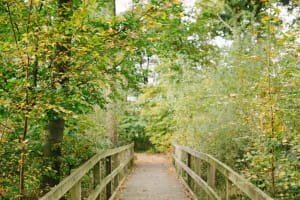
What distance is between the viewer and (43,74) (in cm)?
362

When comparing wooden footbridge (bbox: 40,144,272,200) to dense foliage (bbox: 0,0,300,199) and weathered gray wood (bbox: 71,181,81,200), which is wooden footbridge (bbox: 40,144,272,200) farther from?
dense foliage (bbox: 0,0,300,199)

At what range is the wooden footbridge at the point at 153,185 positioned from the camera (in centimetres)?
314

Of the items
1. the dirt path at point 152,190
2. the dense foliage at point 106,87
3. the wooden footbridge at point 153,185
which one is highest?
the dense foliage at point 106,87

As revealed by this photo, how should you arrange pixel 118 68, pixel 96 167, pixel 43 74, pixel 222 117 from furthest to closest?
1. pixel 222 117
2. pixel 96 167
3. pixel 118 68
4. pixel 43 74

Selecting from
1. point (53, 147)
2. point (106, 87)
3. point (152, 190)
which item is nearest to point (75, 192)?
point (53, 147)

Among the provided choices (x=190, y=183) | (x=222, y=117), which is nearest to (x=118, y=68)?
(x=222, y=117)

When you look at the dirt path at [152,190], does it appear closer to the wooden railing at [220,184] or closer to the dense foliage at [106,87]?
the wooden railing at [220,184]

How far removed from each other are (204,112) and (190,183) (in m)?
2.72

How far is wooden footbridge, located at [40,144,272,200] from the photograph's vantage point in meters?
3.14

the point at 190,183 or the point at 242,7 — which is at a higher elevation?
the point at 242,7

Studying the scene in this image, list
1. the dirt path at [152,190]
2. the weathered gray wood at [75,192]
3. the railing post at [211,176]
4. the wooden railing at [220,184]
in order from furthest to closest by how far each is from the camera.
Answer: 1. the dirt path at [152,190]
2. the railing post at [211,176]
3. the weathered gray wood at [75,192]
4. the wooden railing at [220,184]

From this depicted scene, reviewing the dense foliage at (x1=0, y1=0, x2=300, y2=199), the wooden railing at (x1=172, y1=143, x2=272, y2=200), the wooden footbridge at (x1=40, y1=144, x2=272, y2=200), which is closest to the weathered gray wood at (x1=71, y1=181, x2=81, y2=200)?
the wooden footbridge at (x1=40, y1=144, x2=272, y2=200)

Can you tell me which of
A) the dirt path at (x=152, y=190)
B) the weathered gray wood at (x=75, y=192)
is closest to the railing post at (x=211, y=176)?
the dirt path at (x=152, y=190)

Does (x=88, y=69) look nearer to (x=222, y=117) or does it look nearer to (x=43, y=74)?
(x=43, y=74)
